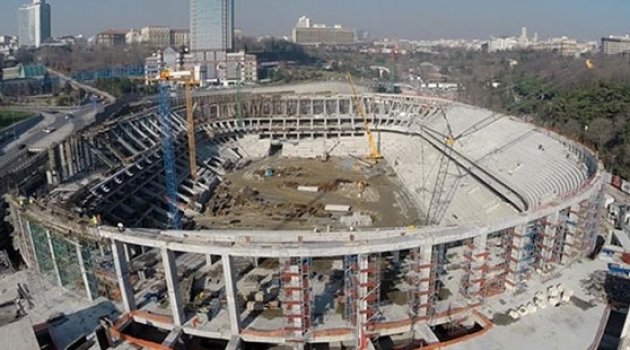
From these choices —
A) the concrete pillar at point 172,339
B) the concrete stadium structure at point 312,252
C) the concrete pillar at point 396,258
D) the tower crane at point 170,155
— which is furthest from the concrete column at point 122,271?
the tower crane at point 170,155

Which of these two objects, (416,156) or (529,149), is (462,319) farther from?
(416,156)

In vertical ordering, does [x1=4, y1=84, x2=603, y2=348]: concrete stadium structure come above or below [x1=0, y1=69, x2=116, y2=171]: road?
below

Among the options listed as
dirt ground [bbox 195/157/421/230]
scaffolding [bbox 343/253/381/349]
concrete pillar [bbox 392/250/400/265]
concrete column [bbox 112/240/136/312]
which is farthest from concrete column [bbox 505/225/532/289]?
concrete column [bbox 112/240/136/312]

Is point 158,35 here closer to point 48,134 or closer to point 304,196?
point 48,134

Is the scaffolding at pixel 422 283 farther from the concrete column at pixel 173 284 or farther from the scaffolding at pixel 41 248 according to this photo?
the scaffolding at pixel 41 248

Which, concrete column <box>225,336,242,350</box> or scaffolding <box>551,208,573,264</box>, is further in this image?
scaffolding <box>551,208,573,264</box>

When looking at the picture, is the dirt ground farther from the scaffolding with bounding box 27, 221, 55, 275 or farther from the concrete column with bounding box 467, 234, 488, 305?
the concrete column with bounding box 467, 234, 488, 305
